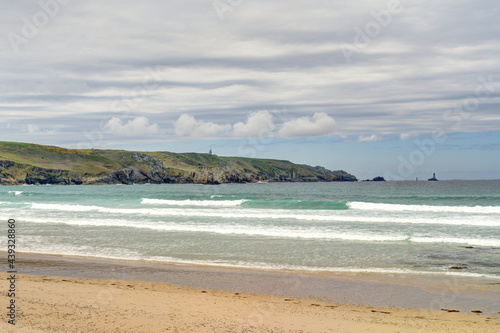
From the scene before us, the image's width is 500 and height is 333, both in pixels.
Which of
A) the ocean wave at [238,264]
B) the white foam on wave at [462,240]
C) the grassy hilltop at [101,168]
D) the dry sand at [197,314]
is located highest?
the grassy hilltop at [101,168]

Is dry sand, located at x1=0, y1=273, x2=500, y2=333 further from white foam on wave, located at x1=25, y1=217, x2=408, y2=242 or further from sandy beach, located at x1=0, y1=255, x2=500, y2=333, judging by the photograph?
white foam on wave, located at x1=25, y1=217, x2=408, y2=242

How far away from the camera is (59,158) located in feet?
536

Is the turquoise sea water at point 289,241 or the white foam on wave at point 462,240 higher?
the white foam on wave at point 462,240

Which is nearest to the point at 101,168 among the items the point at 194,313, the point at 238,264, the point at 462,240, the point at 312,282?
the point at 462,240

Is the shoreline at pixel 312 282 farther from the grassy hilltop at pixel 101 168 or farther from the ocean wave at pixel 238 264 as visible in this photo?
the grassy hilltop at pixel 101 168

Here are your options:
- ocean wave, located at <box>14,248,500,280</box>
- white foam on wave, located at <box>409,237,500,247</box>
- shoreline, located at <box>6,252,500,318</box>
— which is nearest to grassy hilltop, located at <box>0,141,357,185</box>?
ocean wave, located at <box>14,248,500,280</box>

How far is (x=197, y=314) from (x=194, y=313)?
0.11m

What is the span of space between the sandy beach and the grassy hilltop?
135110 millimetres

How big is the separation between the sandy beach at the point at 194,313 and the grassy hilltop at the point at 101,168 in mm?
135110

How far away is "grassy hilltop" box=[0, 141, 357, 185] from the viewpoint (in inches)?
5404

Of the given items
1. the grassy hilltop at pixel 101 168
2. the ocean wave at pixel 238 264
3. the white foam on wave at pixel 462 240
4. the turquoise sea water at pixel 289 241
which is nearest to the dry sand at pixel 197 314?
the ocean wave at pixel 238 264

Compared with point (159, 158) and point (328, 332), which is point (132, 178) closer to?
point (159, 158)

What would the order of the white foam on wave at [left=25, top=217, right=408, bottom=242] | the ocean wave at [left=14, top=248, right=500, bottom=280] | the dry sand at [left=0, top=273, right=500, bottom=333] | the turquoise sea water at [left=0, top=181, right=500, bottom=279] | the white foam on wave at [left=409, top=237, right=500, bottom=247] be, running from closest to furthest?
the dry sand at [left=0, top=273, right=500, bottom=333] → the ocean wave at [left=14, top=248, right=500, bottom=280] → the turquoise sea water at [left=0, top=181, right=500, bottom=279] → the white foam on wave at [left=409, top=237, right=500, bottom=247] → the white foam on wave at [left=25, top=217, right=408, bottom=242]

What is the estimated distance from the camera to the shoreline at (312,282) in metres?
11.1
